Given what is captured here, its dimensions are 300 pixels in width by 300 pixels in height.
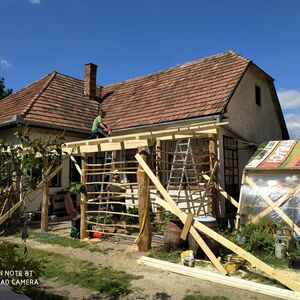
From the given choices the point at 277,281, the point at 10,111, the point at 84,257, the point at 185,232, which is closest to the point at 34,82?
the point at 10,111

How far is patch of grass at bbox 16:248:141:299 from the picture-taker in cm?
550

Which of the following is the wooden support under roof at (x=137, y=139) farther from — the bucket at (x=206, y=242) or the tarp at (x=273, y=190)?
the bucket at (x=206, y=242)

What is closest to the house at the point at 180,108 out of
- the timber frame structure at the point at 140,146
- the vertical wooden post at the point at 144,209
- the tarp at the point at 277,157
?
the timber frame structure at the point at 140,146

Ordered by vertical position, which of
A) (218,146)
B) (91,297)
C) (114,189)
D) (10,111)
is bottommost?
(91,297)

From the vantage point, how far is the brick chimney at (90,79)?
58.2 feet

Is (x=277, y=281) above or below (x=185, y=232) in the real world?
below

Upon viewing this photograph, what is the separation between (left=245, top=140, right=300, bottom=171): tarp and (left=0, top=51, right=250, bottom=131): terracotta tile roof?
78.2 inches

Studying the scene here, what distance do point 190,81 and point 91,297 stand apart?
10.8 meters

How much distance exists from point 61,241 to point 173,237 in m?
3.29

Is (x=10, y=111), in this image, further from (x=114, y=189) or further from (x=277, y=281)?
(x=277, y=281)

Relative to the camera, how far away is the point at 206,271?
6.11 m

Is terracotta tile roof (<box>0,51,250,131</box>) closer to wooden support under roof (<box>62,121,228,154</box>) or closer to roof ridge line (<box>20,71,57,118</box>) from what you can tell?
roof ridge line (<box>20,71,57,118</box>)

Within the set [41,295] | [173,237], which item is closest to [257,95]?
[173,237]

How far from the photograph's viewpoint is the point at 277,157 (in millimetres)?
9789
